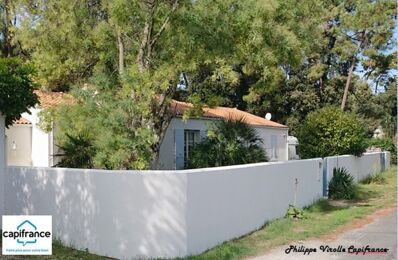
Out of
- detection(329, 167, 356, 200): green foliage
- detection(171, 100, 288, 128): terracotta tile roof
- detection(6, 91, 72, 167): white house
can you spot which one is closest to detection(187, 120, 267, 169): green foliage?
detection(171, 100, 288, 128): terracotta tile roof

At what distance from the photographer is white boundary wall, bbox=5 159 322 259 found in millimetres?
8328

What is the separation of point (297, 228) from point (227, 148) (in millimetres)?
3695

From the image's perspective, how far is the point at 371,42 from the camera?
37.4 metres

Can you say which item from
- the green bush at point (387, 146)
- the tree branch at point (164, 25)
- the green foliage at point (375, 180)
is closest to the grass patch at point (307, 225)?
the green foliage at point (375, 180)

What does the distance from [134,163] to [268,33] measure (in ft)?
16.4

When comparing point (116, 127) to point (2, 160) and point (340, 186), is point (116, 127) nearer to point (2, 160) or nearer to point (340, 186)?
point (2, 160)

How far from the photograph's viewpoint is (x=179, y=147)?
20.7 meters

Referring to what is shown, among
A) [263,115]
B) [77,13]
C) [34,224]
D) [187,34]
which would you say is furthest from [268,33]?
[263,115]

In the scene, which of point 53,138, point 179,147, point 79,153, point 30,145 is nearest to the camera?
point 79,153

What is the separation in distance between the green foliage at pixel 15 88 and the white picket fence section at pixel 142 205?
1.02 m

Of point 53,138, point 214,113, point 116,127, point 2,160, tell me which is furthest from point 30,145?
point 214,113

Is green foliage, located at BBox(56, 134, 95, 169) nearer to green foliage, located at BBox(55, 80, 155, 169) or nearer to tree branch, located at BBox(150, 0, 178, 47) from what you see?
green foliage, located at BBox(55, 80, 155, 169)

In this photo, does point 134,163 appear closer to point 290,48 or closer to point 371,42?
point 290,48

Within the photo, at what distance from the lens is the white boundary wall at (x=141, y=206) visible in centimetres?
833
